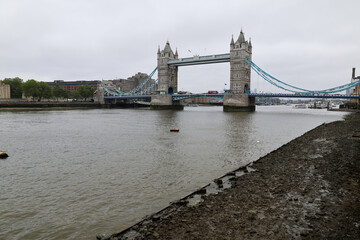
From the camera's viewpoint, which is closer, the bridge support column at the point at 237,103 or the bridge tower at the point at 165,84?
the bridge support column at the point at 237,103

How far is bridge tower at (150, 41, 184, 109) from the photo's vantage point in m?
85.8

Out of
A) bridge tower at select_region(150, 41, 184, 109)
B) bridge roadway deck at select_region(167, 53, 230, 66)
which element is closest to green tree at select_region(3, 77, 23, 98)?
bridge tower at select_region(150, 41, 184, 109)

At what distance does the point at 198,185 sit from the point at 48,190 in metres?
5.23

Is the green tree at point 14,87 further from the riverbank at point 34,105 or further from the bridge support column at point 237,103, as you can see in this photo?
the bridge support column at point 237,103

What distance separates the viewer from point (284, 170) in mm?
10234

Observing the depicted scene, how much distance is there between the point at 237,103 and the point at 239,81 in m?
7.90

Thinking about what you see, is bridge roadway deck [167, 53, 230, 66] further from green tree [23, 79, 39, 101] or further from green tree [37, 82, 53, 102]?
green tree [23, 79, 39, 101]

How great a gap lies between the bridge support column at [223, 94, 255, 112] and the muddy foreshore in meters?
60.6

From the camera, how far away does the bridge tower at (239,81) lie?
70.1 meters

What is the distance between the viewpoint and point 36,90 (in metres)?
81.6

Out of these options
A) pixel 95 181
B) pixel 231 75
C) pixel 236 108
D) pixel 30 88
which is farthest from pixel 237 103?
pixel 30 88

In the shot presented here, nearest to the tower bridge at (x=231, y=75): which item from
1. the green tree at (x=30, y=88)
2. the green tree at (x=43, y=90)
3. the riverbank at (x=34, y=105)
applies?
the riverbank at (x=34, y=105)

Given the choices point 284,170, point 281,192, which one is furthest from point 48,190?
point 284,170

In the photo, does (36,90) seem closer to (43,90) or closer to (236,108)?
(43,90)
